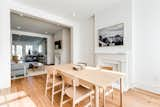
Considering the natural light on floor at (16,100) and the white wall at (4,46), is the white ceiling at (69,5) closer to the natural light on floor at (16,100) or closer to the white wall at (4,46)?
the white wall at (4,46)

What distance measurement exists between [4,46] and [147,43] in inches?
158

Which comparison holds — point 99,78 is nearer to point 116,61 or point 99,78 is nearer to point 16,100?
point 116,61

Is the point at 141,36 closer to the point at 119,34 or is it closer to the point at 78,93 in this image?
the point at 119,34

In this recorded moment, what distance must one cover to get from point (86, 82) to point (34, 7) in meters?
3.05

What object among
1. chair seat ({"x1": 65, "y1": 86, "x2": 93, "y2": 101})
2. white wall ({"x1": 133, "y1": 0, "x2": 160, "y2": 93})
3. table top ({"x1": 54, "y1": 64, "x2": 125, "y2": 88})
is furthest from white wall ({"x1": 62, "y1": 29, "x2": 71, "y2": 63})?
chair seat ({"x1": 65, "y1": 86, "x2": 93, "y2": 101})

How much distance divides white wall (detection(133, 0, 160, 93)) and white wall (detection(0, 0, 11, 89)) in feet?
12.2

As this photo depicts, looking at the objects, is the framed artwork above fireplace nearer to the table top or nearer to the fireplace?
the fireplace

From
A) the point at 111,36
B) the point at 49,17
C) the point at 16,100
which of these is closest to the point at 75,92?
the point at 16,100

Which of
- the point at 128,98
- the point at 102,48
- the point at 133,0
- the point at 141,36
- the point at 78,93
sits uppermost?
the point at 133,0

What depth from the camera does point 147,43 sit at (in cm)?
256

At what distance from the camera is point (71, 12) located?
354cm

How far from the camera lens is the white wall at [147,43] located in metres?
2.40

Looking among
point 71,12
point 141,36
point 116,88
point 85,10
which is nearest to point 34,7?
point 71,12

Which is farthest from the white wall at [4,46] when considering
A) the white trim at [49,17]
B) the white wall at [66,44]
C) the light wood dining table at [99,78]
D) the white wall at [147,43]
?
the white wall at [147,43]
